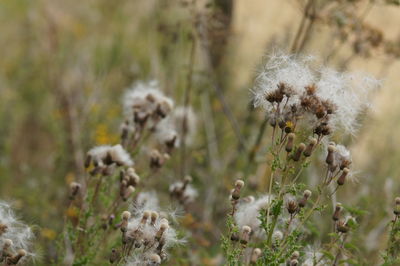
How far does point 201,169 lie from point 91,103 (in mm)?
993

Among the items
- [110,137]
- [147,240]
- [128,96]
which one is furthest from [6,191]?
[147,240]

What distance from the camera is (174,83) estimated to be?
416 cm

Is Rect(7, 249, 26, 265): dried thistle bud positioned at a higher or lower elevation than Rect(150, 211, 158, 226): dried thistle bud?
lower

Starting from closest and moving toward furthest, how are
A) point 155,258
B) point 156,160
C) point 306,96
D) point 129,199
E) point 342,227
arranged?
point 155,258 < point 306,96 < point 342,227 < point 129,199 < point 156,160

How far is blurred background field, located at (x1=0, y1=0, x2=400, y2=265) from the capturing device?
3646 millimetres

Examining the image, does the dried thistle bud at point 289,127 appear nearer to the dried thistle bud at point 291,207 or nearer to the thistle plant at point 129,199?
the dried thistle bud at point 291,207

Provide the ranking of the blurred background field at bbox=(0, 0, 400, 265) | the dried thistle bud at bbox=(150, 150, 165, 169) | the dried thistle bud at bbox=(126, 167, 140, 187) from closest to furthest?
the dried thistle bud at bbox=(126, 167, 140, 187)
the dried thistle bud at bbox=(150, 150, 165, 169)
the blurred background field at bbox=(0, 0, 400, 265)

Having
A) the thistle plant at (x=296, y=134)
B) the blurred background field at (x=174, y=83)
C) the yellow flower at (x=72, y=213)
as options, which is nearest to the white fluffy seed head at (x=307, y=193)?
the thistle plant at (x=296, y=134)

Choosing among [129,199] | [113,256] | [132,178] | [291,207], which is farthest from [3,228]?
[291,207]

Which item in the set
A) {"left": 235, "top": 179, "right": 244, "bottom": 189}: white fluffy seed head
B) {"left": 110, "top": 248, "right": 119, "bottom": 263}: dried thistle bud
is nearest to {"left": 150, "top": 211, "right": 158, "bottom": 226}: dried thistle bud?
{"left": 110, "top": 248, "right": 119, "bottom": 263}: dried thistle bud

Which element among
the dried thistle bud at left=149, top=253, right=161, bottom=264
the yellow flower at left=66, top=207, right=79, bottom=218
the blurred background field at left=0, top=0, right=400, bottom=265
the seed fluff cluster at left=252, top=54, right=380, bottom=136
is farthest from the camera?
the blurred background field at left=0, top=0, right=400, bottom=265

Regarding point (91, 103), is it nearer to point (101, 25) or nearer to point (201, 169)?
point (201, 169)

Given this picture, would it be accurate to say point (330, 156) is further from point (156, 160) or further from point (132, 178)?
point (156, 160)

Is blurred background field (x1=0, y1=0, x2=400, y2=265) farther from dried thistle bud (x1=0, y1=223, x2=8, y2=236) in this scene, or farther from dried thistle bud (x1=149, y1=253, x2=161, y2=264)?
dried thistle bud (x1=149, y1=253, x2=161, y2=264)
